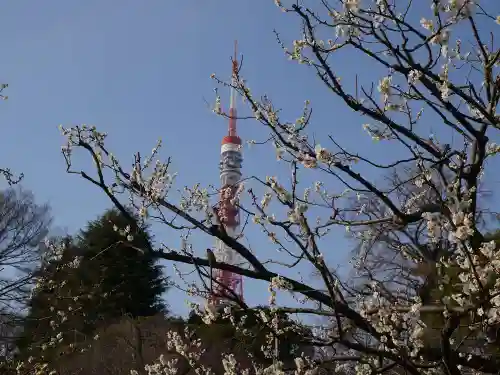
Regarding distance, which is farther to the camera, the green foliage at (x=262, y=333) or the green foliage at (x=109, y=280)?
the green foliage at (x=109, y=280)

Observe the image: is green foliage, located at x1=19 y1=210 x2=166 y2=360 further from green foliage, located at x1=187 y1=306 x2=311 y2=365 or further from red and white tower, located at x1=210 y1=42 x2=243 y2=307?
red and white tower, located at x1=210 y1=42 x2=243 y2=307

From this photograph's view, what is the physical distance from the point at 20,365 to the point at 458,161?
606 cm

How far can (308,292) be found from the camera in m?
3.03

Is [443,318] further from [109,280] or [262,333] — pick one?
[109,280]

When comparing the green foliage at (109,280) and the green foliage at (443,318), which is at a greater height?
the green foliage at (109,280)

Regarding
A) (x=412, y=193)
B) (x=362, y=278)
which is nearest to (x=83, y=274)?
(x=362, y=278)

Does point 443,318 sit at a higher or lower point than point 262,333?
lower

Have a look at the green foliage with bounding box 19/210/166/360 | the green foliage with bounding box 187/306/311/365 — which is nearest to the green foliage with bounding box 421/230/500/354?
the green foliage with bounding box 187/306/311/365

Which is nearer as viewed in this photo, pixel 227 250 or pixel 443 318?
pixel 443 318

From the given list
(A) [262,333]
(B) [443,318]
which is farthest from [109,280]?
(B) [443,318]

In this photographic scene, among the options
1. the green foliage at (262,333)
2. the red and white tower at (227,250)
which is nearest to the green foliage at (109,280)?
the green foliage at (262,333)

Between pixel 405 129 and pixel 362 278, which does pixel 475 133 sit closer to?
pixel 405 129

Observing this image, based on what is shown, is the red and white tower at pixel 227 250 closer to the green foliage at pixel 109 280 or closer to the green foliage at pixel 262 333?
the green foliage at pixel 262 333

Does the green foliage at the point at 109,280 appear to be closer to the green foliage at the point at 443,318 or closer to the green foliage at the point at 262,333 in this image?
the green foliage at the point at 262,333
